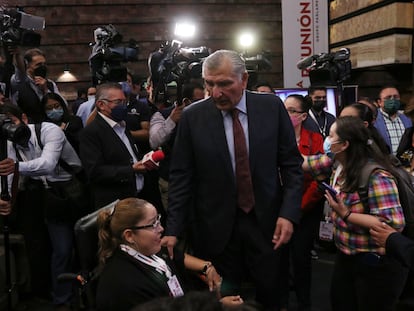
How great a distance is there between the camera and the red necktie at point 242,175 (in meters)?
2.09

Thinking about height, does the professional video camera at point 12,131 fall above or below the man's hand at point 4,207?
above

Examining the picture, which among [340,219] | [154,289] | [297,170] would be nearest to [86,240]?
[154,289]

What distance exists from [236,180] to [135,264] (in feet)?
1.93

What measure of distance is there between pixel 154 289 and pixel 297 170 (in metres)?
0.86

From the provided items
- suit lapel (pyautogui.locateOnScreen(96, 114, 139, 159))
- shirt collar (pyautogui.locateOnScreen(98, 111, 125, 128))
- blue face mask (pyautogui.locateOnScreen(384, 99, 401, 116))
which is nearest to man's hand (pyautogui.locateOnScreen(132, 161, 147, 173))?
suit lapel (pyautogui.locateOnScreen(96, 114, 139, 159))

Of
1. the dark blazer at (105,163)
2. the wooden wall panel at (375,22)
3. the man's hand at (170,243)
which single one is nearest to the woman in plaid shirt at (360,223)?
the man's hand at (170,243)

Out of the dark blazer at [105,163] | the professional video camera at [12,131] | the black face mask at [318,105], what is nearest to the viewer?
the professional video camera at [12,131]

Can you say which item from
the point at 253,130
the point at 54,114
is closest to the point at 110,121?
the point at 54,114

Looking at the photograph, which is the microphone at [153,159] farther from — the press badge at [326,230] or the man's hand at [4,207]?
the press badge at [326,230]

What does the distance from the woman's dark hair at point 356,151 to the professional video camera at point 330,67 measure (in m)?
2.09

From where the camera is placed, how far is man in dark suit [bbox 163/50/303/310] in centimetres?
209

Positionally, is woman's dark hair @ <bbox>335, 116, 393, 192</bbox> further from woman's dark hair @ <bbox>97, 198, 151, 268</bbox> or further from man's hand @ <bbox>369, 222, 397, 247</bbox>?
woman's dark hair @ <bbox>97, 198, 151, 268</bbox>

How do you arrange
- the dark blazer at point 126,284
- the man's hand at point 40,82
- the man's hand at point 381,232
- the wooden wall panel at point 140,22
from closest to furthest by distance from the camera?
the dark blazer at point 126,284 → the man's hand at point 381,232 → the man's hand at point 40,82 → the wooden wall panel at point 140,22

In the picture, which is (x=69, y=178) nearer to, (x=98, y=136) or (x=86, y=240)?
(x=98, y=136)
